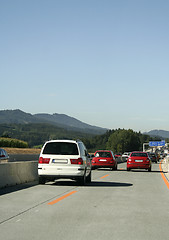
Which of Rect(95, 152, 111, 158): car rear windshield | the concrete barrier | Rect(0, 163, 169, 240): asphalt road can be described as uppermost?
Rect(95, 152, 111, 158): car rear windshield

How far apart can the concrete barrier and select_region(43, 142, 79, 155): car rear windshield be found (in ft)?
4.70

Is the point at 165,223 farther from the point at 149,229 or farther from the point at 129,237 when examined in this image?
the point at 129,237

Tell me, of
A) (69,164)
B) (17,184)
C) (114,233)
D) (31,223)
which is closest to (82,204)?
(31,223)

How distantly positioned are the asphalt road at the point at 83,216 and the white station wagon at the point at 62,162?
2508mm

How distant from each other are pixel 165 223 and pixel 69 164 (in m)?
7.97

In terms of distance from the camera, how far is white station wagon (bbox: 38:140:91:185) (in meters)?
15.6

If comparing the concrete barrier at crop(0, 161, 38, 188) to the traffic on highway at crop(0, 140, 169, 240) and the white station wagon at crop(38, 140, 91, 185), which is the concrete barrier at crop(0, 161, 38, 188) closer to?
the traffic on highway at crop(0, 140, 169, 240)

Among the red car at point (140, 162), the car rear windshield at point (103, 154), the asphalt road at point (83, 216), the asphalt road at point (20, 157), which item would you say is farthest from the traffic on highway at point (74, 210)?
the asphalt road at point (20, 157)

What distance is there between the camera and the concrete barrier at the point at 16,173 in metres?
15.1

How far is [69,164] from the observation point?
15.7 m

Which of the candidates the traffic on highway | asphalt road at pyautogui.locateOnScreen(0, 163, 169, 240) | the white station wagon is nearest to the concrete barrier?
the traffic on highway

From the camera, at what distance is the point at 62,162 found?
1569cm

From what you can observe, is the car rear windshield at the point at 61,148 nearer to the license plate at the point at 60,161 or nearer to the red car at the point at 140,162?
the license plate at the point at 60,161

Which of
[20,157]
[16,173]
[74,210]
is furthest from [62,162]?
[20,157]
